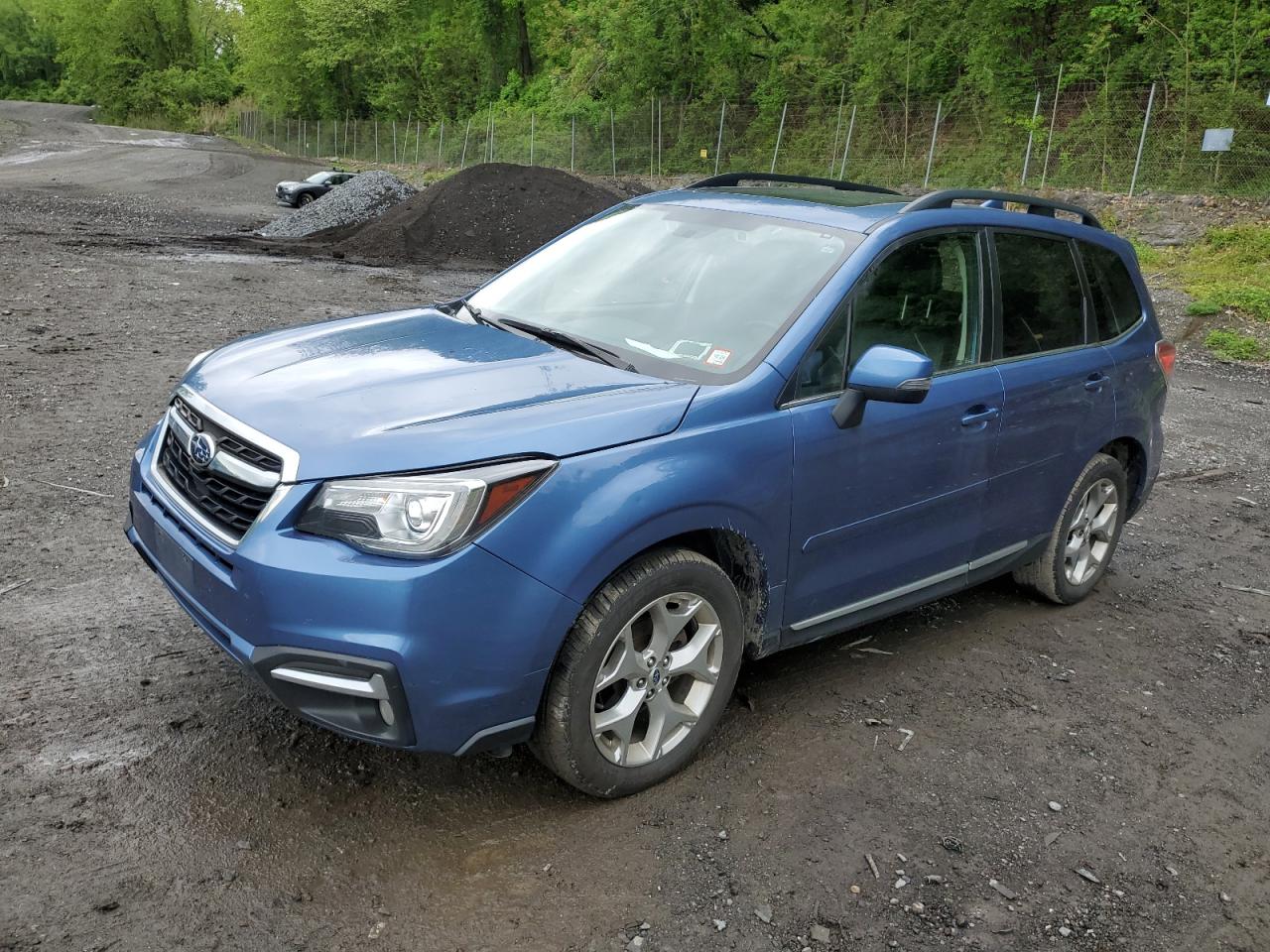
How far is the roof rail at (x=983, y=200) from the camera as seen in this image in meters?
4.23

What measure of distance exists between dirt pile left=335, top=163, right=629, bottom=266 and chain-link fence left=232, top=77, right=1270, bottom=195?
31.3ft

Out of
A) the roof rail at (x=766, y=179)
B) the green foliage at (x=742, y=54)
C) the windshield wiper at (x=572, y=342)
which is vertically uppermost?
the green foliage at (x=742, y=54)

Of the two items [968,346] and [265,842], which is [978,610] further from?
[265,842]

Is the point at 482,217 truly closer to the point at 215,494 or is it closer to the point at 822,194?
the point at 822,194

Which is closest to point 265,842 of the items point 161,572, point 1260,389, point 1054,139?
point 161,572

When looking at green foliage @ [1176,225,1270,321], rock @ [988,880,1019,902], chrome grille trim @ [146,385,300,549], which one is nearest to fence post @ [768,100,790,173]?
green foliage @ [1176,225,1270,321]

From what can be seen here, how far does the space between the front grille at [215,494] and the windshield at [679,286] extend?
1.32m

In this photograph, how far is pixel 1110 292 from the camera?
5160mm

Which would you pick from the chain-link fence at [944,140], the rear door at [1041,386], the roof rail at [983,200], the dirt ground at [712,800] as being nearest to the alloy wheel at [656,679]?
the dirt ground at [712,800]

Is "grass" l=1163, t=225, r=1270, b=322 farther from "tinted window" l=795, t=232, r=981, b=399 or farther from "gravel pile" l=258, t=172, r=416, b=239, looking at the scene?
"gravel pile" l=258, t=172, r=416, b=239

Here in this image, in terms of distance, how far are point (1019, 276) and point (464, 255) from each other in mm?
16543

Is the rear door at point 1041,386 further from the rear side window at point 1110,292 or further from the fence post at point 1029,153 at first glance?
the fence post at point 1029,153

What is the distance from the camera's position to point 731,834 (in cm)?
325

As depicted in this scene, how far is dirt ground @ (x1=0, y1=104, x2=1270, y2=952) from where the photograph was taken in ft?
9.36
